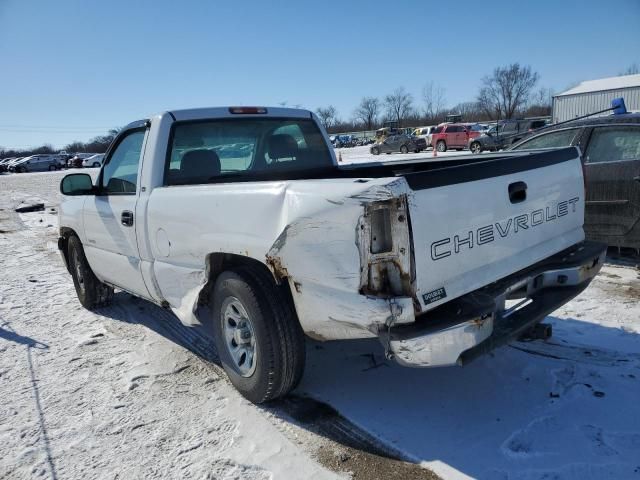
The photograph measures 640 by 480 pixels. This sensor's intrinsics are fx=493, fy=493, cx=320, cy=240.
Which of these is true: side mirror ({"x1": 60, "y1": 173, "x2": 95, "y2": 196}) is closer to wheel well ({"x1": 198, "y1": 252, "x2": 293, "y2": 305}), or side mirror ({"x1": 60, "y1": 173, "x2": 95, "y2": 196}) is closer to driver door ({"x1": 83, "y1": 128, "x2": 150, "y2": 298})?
driver door ({"x1": 83, "y1": 128, "x2": 150, "y2": 298})

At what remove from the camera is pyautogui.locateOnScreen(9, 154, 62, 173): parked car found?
48.6 m

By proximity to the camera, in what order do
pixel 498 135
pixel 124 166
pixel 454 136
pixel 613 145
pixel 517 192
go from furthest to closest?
pixel 454 136, pixel 498 135, pixel 613 145, pixel 124 166, pixel 517 192

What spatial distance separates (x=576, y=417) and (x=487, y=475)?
79cm

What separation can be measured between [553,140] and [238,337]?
17.1ft

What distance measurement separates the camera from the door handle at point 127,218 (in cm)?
392

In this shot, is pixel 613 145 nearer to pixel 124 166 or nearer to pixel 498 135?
pixel 124 166

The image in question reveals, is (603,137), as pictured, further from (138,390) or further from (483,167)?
(138,390)

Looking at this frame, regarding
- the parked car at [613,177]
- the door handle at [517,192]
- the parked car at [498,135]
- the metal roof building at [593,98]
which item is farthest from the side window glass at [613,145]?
the metal roof building at [593,98]

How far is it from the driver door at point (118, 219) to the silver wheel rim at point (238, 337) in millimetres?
1105

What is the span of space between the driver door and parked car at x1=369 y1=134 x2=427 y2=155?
30753 mm

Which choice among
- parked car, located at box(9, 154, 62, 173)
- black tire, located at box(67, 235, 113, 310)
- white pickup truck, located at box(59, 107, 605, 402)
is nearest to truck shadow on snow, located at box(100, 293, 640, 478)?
white pickup truck, located at box(59, 107, 605, 402)

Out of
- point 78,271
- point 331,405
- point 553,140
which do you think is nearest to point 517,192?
point 331,405

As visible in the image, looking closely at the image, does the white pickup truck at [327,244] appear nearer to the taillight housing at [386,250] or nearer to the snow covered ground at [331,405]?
the taillight housing at [386,250]

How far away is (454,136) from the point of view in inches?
1213
